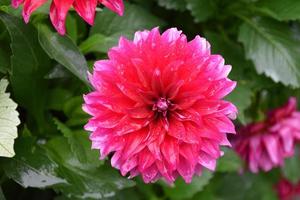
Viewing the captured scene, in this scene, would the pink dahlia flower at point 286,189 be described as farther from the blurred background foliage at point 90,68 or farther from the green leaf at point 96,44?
the green leaf at point 96,44

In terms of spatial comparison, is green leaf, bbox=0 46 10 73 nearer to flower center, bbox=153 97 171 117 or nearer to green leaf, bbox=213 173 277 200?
flower center, bbox=153 97 171 117

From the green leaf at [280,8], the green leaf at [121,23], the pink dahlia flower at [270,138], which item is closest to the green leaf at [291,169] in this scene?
the pink dahlia flower at [270,138]

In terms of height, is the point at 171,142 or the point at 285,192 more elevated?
the point at 171,142

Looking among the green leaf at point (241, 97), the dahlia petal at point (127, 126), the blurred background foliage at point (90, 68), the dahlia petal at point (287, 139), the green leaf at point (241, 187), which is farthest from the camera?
the green leaf at point (241, 187)

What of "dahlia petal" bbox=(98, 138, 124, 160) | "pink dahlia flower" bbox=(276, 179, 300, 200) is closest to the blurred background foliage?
"dahlia petal" bbox=(98, 138, 124, 160)

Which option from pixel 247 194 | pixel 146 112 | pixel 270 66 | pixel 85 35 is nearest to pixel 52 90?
pixel 85 35

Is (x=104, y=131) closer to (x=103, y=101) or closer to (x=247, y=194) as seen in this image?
(x=103, y=101)
